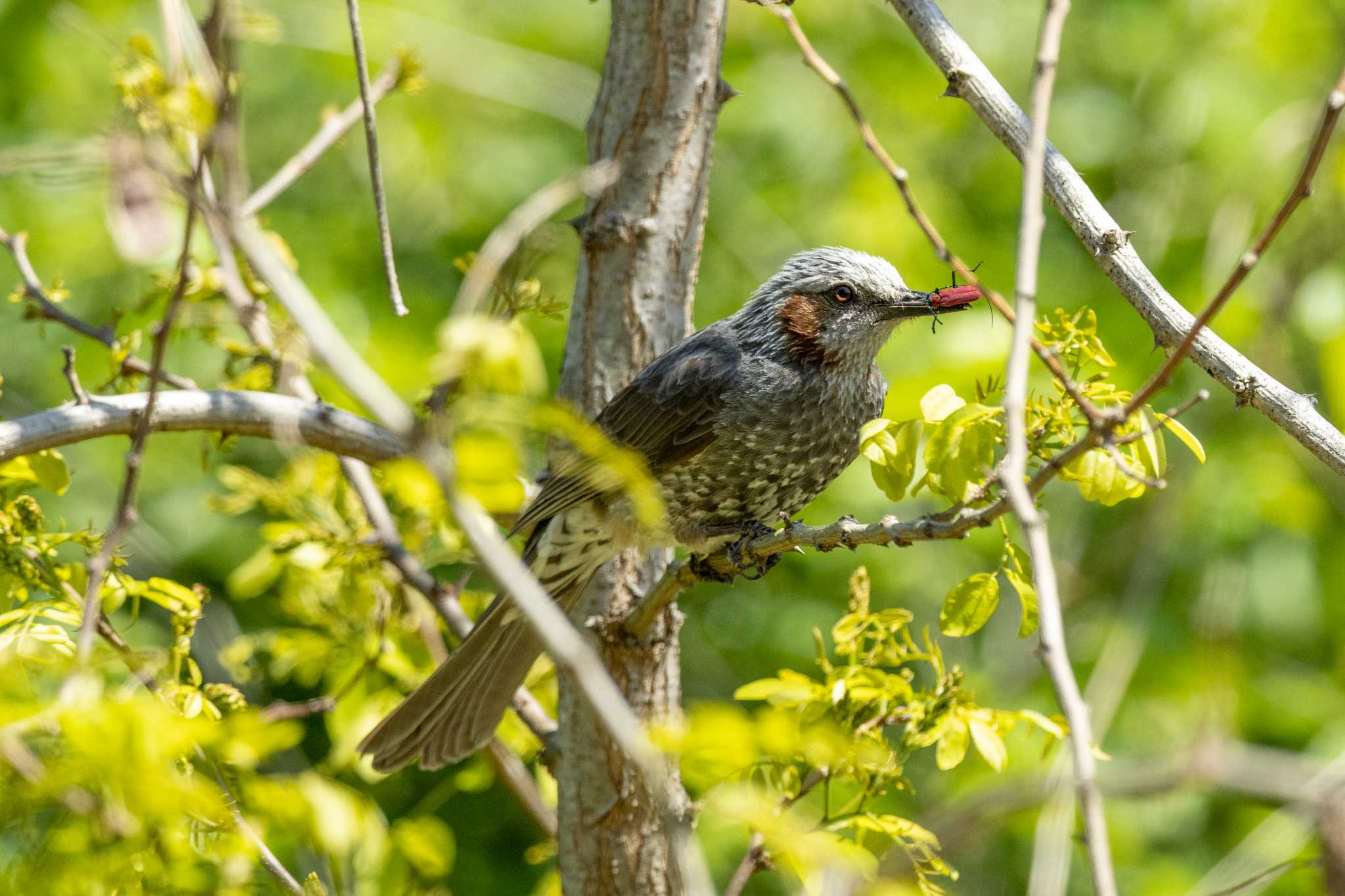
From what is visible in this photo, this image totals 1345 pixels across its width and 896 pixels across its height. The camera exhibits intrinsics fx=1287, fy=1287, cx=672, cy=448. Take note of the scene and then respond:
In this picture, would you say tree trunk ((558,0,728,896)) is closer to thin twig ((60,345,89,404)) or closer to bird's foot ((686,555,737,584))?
bird's foot ((686,555,737,584))

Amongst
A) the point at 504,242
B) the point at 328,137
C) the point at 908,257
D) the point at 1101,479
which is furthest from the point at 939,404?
the point at 908,257

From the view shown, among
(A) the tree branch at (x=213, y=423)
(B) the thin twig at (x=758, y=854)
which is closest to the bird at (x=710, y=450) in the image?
(A) the tree branch at (x=213, y=423)

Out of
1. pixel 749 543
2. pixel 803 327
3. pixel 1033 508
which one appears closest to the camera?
pixel 1033 508

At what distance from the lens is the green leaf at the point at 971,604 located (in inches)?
92.6

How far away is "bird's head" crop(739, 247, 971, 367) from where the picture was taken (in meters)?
3.84

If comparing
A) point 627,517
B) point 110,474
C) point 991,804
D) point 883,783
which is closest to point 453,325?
point 991,804

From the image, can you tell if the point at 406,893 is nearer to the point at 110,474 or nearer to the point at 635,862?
the point at 635,862

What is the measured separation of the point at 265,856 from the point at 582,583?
5.71ft

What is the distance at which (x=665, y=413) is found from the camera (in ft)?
12.0

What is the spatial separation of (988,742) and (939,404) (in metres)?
0.78

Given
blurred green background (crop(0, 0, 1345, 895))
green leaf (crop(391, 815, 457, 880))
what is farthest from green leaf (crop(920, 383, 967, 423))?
A: blurred green background (crop(0, 0, 1345, 895))

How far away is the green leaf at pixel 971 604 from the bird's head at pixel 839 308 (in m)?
1.51

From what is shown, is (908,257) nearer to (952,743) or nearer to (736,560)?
(736,560)

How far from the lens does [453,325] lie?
1.47 m
